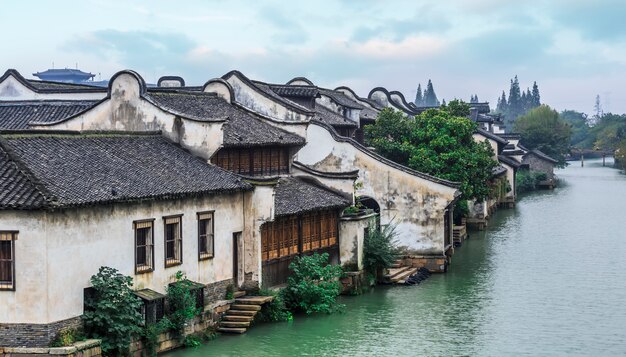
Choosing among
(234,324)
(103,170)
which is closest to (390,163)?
(234,324)

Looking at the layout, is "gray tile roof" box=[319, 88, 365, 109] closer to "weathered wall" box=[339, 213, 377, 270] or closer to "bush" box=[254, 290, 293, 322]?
"weathered wall" box=[339, 213, 377, 270]

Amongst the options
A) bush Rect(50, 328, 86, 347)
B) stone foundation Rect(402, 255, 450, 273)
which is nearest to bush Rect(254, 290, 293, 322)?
bush Rect(50, 328, 86, 347)

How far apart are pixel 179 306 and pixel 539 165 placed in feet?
301

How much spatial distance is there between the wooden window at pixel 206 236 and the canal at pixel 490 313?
2.69m

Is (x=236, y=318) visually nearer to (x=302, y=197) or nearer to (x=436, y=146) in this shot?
(x=302, y=197)

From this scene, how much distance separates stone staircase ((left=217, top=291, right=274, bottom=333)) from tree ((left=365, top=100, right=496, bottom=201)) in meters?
22.8

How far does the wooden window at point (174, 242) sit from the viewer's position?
30062mm

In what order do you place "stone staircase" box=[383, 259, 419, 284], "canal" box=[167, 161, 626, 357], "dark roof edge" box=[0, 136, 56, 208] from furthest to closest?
"stone staircase" box=[383, 259, 419, 284] → "canal" box=[167, 161, 626, 357] → "dark roof edge" box=[0, 136, 56, 208]

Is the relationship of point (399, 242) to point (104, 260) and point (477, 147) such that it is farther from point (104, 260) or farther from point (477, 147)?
point (104, 260)

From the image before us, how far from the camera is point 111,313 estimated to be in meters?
26.4

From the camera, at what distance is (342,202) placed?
1587 inches

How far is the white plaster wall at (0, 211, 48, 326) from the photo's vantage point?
24.8 metres

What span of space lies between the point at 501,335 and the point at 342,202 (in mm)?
9486

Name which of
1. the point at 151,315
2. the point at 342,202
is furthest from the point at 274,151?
the point at 151,315
